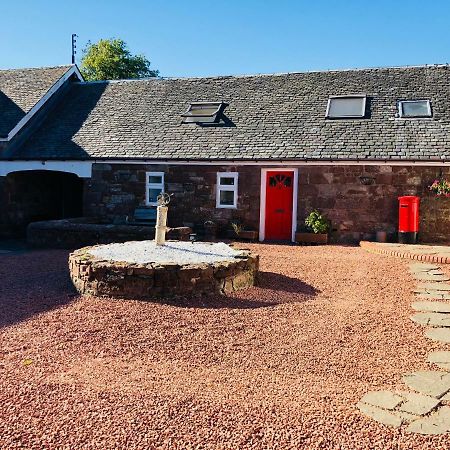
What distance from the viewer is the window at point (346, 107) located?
15.2 metres

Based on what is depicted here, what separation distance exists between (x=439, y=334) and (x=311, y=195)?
865cm

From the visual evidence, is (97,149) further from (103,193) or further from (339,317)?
(339,317)

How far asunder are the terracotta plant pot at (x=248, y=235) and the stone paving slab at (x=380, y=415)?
34.5ft

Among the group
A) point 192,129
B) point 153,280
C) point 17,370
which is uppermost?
point 192,129

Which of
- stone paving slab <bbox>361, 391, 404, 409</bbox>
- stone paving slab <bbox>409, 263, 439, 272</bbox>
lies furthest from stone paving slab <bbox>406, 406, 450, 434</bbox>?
stone paving slab <bbox>409, 263, 439, 272</bbox>

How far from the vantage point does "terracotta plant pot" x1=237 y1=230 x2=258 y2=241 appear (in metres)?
14.4

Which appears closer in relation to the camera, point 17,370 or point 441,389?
point 441,389

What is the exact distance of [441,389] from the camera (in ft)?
13.9

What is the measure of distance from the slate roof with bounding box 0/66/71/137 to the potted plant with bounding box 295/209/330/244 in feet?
34.7

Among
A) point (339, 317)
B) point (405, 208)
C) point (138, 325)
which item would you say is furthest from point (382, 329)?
point (405, 208)

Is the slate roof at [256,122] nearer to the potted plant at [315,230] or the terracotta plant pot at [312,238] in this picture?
the potted plant at [315,230]

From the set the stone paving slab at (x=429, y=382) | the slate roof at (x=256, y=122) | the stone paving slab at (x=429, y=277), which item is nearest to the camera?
the stone paving slab at (x=429, y=382)

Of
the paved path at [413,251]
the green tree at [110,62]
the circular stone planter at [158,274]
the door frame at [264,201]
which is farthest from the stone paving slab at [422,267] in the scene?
the green tree at [110,62]

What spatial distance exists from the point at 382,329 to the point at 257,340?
167 centimetres
